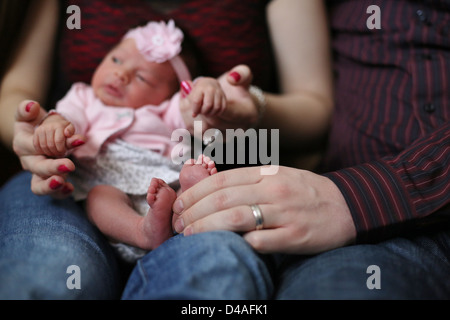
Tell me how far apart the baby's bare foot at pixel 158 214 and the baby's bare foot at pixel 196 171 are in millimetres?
37

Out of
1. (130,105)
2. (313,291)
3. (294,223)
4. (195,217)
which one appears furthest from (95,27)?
(313,291)

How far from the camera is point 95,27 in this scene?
1050 mm

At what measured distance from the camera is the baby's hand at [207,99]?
76cm

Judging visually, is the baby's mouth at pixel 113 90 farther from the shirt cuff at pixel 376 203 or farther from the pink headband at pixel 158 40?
the shirt cuff at pixel 376 203

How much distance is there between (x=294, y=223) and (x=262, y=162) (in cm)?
38

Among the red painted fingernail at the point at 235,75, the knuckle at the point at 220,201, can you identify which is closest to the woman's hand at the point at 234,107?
the red painted fingernail at the point at 235,75

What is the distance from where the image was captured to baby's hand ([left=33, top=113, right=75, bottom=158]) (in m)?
0.76

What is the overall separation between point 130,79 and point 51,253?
0.52 metres

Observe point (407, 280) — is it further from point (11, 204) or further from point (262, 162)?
point (11, 204)

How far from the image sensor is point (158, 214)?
0.74 m

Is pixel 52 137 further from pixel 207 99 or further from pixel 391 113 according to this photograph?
pixel 391 113

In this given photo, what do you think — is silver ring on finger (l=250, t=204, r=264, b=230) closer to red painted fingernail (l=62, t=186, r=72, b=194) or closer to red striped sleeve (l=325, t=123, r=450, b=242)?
red striped sleeve (l=325, t=123, r=450, b=242)

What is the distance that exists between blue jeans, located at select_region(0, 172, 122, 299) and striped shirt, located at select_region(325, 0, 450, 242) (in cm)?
45

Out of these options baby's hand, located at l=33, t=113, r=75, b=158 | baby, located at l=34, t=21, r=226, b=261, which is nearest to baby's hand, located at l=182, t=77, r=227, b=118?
baby, located at l=34, t=21, r=226, b=261
